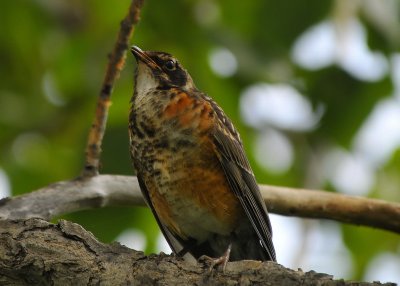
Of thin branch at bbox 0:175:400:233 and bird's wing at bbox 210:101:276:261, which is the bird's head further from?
thin branch at bbox 0:175:400:233

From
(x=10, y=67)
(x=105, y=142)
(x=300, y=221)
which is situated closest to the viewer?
(x=105, y=142)

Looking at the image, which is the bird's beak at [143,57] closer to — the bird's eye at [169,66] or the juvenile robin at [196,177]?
the bird's eye at [169,66]

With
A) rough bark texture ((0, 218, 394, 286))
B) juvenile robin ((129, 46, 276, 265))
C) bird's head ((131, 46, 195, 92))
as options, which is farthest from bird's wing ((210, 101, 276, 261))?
rough bark texture ((0, 218, 394, 286))

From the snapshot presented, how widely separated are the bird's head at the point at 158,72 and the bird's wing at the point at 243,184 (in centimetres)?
52

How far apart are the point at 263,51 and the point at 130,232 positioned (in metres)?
1.63

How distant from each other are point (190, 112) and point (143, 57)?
69 centimetres

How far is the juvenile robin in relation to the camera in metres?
5.35

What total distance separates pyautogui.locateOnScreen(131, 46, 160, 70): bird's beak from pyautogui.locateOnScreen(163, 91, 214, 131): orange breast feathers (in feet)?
1.31

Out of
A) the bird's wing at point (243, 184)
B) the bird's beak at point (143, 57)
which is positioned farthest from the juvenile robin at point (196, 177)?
the bird's beak at point (143, 57)

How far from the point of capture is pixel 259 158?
709 cm

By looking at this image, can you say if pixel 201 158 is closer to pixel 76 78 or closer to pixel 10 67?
pixel 76 78

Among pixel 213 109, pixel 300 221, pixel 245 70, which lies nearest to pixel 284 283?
pixel 213 109

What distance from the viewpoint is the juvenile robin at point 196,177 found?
17.5 ft

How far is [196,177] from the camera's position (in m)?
5.32
